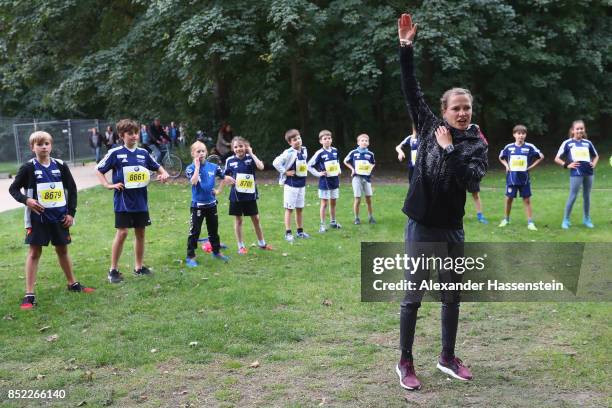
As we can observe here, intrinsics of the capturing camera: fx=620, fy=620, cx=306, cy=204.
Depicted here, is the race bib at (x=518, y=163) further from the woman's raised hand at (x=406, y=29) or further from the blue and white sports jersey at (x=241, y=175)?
the woman's raised hand at (x=406, y=29)

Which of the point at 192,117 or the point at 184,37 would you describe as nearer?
the point at 184,37

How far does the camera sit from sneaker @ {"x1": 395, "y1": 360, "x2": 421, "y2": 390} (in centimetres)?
461

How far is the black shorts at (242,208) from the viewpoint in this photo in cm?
970

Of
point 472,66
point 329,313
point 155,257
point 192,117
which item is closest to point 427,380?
point 329,313

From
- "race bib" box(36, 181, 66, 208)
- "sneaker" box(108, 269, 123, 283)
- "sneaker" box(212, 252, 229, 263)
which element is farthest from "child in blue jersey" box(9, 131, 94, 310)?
"sneaker" box(212, 252, 229, 263)

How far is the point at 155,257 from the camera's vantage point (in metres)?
9.55

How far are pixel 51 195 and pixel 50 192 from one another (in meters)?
0.04

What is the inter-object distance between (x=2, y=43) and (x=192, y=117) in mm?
7872

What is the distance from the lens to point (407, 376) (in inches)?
184

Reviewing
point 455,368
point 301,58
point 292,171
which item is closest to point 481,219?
point 292,171

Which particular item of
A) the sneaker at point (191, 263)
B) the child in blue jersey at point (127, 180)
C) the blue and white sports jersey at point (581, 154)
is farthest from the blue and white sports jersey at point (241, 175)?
the blue and white sports jersey at point (581, 154)

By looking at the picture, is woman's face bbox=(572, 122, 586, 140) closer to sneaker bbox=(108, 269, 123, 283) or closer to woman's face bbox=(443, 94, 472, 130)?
woman's face bbox=(443, 94, 472, 130)

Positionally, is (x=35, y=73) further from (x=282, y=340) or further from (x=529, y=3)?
(x=282, y=340)

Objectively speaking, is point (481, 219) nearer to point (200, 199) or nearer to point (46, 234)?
point (200, 199)
